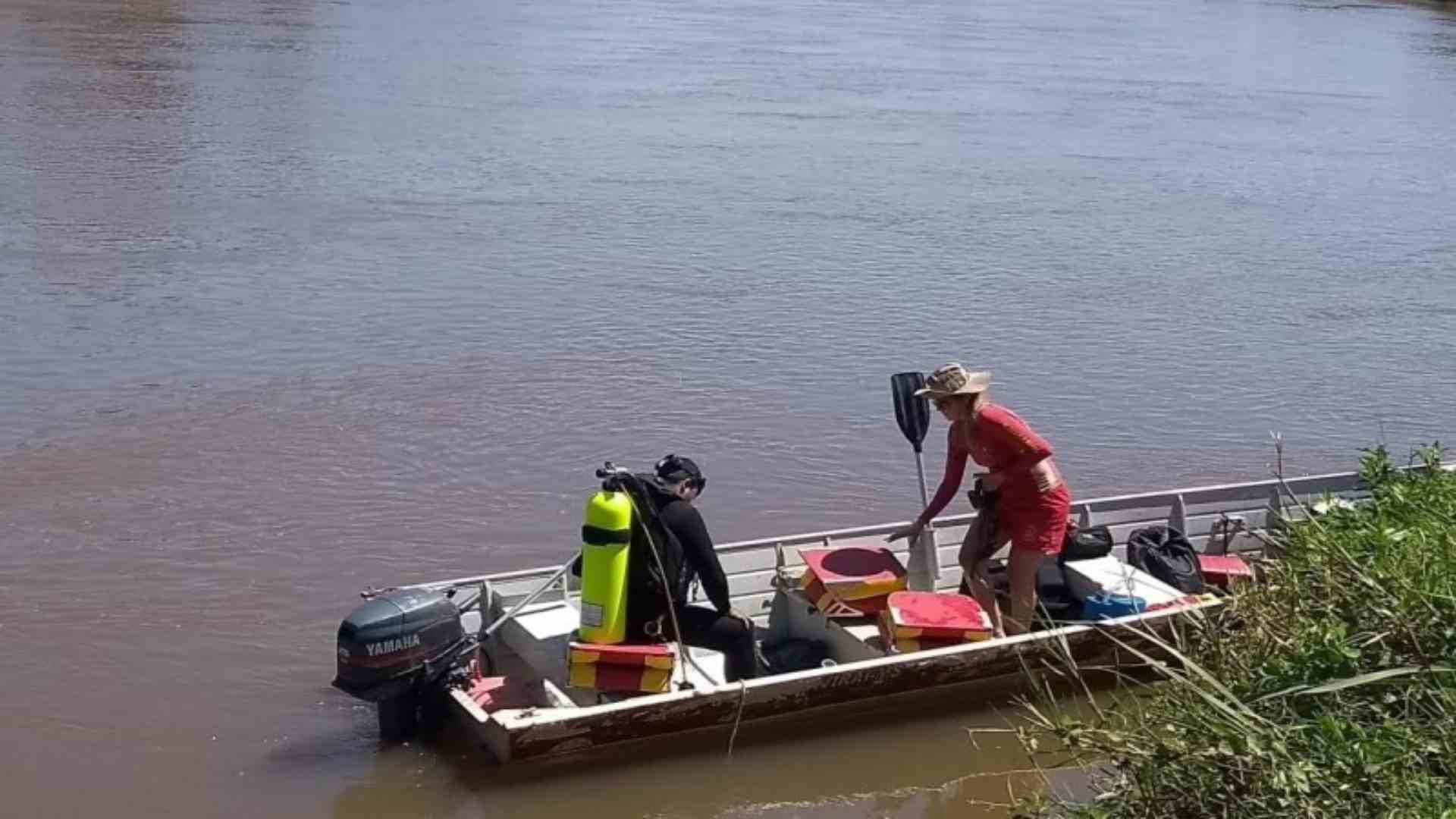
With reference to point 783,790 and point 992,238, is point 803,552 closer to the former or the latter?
point 783,790

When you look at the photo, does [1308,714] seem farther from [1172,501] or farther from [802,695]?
[1172,501]

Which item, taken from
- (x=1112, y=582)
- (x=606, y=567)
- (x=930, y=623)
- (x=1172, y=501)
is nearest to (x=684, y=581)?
(x=606, y=567)

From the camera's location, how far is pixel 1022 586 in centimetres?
849

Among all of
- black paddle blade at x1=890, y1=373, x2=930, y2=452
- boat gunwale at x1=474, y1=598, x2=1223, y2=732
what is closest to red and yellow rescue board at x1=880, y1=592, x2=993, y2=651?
boat gunwale at x1=474, y1=598, x2=1223, y2=732

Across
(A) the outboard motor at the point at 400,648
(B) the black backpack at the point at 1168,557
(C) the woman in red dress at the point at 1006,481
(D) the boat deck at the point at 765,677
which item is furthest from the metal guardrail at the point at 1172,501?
(A) the outboard motor at the point at 400,648

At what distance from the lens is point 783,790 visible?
26.0 ft

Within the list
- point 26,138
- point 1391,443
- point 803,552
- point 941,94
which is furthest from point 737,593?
point 941,94

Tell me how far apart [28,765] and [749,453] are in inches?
253

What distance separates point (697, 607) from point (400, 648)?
1330 mm

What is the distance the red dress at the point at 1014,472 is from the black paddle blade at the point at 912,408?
0.87 metres

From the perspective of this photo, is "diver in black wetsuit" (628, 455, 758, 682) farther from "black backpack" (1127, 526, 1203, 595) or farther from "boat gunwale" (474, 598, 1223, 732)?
"black backpack" (1127, 526, 1203, 595)

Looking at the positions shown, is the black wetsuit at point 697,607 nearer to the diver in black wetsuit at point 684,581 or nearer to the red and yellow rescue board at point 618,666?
the diver in black wetsuit at point 684,581

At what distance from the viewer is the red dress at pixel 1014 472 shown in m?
8.20

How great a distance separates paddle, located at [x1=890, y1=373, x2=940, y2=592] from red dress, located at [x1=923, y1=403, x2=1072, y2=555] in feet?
2.56
